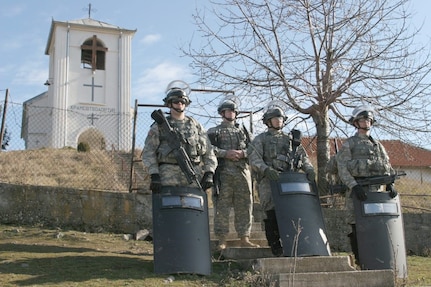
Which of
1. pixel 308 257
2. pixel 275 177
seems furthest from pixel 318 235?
pixel 275 177

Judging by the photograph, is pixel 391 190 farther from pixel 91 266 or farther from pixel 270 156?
pixel 91 266

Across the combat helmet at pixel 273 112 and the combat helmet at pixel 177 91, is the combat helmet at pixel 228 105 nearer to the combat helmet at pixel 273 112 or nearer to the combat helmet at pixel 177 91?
the combat helmet at pixel 273 112

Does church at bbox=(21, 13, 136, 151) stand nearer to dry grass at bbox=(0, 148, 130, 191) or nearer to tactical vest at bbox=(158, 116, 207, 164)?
dry grass at bbox=(0, 148, 130, 191)

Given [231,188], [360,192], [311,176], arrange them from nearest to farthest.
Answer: [360,192], [311,176], [231,188]

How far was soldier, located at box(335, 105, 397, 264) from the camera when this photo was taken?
6.62 metres

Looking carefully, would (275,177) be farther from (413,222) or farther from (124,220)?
(413,222)

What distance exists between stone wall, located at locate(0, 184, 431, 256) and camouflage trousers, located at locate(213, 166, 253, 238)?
266 centimetres

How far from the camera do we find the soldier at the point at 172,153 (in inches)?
240

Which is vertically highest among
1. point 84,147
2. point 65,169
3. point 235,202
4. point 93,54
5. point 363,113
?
point 93,54

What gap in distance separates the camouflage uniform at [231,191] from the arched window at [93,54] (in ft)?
92.6

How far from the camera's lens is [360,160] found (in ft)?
22.0

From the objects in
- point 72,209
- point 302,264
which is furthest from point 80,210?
point 302,264

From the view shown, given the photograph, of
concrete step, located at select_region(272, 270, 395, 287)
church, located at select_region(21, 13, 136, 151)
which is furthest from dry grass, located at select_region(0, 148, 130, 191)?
church, located at select_region(21, 13, 136, 151)

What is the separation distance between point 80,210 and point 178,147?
3921mm
